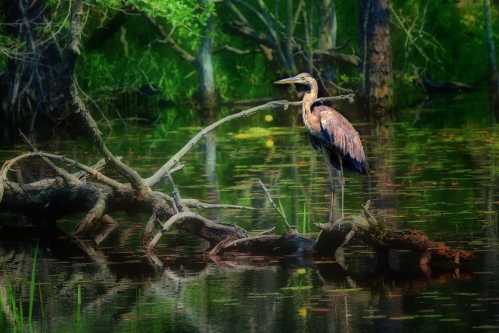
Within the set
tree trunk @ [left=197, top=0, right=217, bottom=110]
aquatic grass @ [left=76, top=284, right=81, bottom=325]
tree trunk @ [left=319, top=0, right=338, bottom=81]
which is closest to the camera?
aquatic grass @ [left=76, top=284, right=81, bottom=325]

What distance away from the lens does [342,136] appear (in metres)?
16.3

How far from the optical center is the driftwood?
14.1 meters

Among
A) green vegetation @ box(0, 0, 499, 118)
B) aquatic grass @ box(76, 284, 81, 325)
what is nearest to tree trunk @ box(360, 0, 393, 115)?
green vegetation @ box(0, 0, 499, 118)

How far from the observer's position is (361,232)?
46.7ft

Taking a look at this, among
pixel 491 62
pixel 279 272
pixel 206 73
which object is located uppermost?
pixel 491 62

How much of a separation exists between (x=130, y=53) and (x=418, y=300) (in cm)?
3704

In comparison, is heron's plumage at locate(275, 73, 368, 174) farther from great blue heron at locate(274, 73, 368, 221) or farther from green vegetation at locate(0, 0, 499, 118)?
green vegetation at locate(0, 0, 499, 118)

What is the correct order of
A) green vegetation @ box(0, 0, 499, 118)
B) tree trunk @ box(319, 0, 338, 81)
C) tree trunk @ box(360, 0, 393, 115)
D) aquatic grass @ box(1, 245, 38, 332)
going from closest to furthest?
aquatic grass @ box(1, 245, 38, 332), tree trunk @ box(360, 0, 393, 115), green vegetation @ box(0, 0, 499, 118), tree trunk @ box(319, 0, 338, 81)

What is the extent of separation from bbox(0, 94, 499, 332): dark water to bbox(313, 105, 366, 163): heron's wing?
2.70ft

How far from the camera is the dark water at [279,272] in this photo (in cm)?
1159

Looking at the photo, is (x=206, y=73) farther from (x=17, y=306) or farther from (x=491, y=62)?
(x=17, y=306)

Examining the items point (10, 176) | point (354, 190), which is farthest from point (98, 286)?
point (10, 176)

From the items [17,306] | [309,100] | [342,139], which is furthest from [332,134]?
[17,306]

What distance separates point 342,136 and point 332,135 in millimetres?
103
